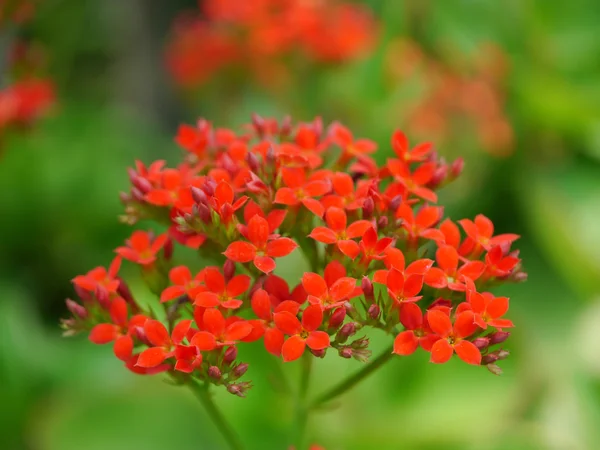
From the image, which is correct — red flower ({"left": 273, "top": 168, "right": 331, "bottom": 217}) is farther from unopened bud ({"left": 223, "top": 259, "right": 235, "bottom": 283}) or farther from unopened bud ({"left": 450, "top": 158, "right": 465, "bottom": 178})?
unopened bud ({"left": 450, "top": 158, "right": 465, "bottom": 178})

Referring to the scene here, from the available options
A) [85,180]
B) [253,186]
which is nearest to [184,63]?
[85,180]

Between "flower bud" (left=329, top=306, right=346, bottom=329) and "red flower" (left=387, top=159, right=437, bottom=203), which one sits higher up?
"red flower" (left=387, top=159, right=437, bottom=203)

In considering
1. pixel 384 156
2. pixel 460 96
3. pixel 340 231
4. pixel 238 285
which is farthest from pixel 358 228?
pixel 460 96

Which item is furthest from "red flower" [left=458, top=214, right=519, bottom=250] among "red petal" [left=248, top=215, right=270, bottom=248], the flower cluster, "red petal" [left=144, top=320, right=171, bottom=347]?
the flower cluster

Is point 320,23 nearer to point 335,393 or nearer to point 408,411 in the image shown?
point 408,411

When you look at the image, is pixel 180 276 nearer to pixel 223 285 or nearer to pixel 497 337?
pixel 223 285

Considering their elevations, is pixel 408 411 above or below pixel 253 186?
below
